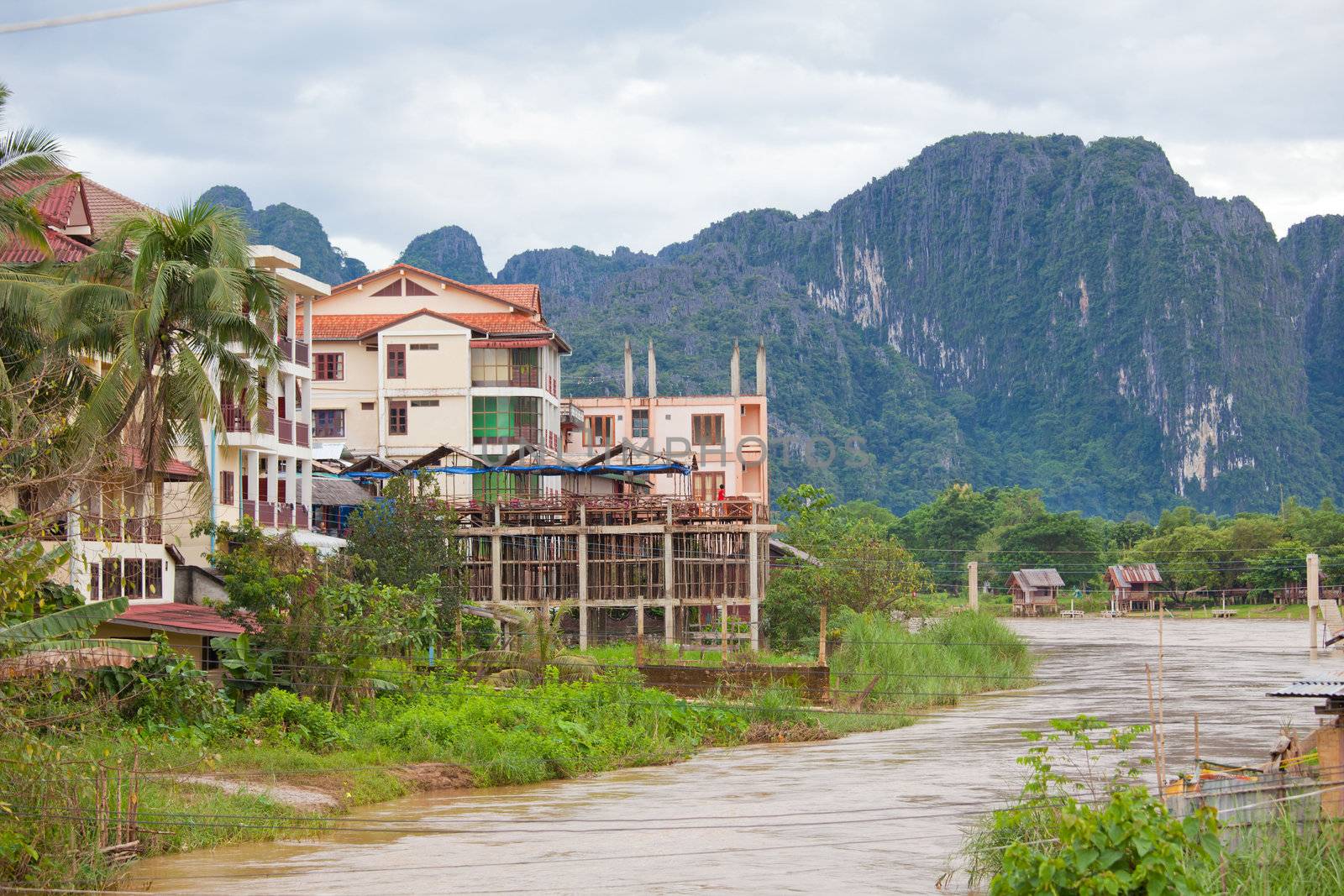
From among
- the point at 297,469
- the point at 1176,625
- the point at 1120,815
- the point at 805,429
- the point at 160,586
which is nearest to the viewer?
the point at 1120,815

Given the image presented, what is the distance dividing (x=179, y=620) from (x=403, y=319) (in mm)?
29072

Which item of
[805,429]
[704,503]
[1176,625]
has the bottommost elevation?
[1176,625]

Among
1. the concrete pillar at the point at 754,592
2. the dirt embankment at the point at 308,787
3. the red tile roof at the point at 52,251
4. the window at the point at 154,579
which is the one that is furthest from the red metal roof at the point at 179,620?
the concrete pillar at the point at 754,592

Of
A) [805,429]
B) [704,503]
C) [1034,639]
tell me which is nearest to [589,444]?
[1034,639]

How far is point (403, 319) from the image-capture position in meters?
54.8

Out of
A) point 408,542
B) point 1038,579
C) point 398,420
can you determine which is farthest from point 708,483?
point 408,542

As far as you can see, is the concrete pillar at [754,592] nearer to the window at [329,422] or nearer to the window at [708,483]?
the window at [329,422]

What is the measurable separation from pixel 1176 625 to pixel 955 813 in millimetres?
57802

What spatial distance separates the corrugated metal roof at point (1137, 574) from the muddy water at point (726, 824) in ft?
165

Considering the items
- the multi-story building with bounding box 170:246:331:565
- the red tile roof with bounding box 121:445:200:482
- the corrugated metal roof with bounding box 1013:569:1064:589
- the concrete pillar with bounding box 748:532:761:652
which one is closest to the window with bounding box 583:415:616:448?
the multi-story building with bounding box 170:246:331:565

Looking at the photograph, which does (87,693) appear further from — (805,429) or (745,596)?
(805,429)

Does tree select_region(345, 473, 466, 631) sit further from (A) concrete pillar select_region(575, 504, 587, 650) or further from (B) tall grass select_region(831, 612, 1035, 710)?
(B) tall grass select_region(831, 612, 1035, 710)

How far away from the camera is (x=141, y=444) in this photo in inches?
1078

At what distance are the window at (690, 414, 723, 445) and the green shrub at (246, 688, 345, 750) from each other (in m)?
41.9
